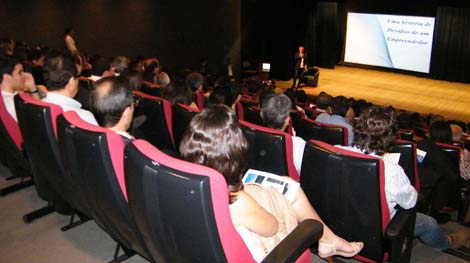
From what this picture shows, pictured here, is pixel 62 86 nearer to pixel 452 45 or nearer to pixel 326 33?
pixel 452 45

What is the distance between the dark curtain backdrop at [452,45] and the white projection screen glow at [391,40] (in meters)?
0.25

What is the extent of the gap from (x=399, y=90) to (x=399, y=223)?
10776mm

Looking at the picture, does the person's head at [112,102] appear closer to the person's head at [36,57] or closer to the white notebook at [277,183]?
the white notebook at [277,183]

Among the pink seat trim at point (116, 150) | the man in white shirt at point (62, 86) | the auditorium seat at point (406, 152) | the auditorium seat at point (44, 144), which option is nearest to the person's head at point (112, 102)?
the auditorium seat at point (44, 144)

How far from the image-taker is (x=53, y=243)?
2611 mm

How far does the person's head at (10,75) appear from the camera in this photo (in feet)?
10.8

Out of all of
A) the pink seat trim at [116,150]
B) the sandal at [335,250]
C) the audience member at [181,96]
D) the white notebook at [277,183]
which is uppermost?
the pink seat trim at [116,150]

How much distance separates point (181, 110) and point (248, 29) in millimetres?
10738

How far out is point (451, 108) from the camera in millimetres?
10109

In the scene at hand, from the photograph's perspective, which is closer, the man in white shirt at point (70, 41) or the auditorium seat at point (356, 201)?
the auditorium seat at point (356, 201)

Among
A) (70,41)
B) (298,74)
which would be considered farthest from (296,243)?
(298,74)

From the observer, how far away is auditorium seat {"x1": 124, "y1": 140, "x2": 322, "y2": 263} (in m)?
1.23

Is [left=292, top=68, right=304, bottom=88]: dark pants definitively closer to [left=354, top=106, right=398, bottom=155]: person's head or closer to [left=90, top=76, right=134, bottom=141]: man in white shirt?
[left=354, top=106, right=398, bottom=155]: person's head

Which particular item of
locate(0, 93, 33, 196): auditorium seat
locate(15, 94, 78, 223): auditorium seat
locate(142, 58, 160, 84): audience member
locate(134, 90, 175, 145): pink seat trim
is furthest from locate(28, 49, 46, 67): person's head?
locate(15, 94, 78, 223): auditorium seat
